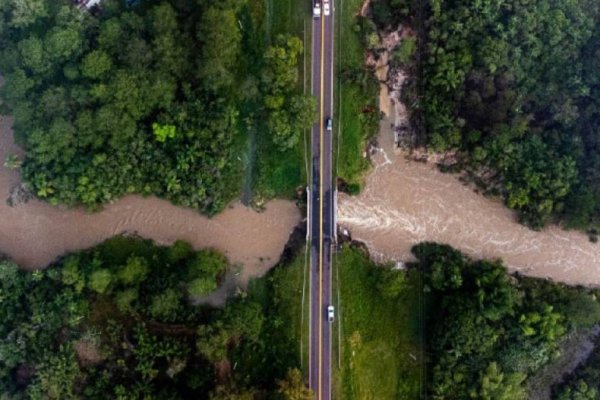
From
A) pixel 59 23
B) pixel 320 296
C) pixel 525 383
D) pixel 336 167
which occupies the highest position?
pixel 59 23

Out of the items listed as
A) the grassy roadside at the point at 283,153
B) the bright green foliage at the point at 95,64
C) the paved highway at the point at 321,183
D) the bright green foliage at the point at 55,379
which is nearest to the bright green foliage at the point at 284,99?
the grassy roadside at the point at 283,153

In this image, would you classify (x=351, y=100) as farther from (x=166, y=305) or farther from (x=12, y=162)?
(x=12, y=162)

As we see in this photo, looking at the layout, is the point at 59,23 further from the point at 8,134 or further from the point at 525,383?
the point at 525,383

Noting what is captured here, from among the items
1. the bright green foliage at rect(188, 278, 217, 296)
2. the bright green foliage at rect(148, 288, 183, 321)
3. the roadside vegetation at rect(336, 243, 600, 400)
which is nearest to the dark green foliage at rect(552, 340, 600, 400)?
the roadside vegetation at rect(336, 243, 600, 400)

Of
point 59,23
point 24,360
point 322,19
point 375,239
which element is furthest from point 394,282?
point 59,23

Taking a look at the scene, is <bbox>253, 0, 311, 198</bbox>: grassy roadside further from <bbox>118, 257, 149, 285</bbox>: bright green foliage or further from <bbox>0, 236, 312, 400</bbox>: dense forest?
<bbox>118, 257, 149, 285</bbox>: bright green foliage

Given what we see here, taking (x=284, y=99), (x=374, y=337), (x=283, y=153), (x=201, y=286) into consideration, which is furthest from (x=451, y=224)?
(x=201, y=286)
